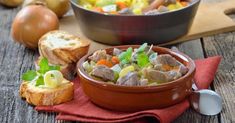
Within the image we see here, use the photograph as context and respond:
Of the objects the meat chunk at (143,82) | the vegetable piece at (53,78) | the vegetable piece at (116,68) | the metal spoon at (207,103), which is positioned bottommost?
the metal spoon at (207,103)

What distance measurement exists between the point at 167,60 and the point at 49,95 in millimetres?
276

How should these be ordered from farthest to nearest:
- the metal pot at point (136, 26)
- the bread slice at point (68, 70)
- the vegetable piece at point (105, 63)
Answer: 1. the metal pot at point (136, 26)
2. the bread slice at point (68, 70)
3. the vegetable piece at point (105, 63)

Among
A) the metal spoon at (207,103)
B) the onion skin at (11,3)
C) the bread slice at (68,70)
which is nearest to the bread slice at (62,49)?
the bread slice at (68,70)

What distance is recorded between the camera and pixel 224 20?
5.81 feet

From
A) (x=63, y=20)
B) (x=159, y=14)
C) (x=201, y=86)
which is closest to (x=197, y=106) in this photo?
(x=201, y=86)

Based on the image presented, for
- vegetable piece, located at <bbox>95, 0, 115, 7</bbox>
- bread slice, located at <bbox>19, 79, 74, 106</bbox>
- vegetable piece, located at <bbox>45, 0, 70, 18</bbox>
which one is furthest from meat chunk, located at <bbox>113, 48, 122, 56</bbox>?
vegetable piece, located at <bbox>45, 0, 70, 18</bbox>

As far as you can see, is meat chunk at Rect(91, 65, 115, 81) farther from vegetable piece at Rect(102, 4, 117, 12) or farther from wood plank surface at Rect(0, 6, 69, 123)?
vegetable piece at Rect(102, 4, 117, 12)

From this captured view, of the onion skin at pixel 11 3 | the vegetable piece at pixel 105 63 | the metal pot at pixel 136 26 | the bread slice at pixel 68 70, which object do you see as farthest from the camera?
the onion skin at pixel 11 3

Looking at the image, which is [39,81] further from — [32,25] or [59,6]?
[59,6]

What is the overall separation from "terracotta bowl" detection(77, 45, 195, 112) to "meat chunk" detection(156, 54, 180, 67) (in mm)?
47

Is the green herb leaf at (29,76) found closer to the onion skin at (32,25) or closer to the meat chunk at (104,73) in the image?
the meat chunk at (104,73)

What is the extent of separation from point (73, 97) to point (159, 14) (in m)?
0.36

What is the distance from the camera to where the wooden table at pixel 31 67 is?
1.20 m

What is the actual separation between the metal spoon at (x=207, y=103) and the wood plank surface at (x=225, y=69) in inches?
0.8
